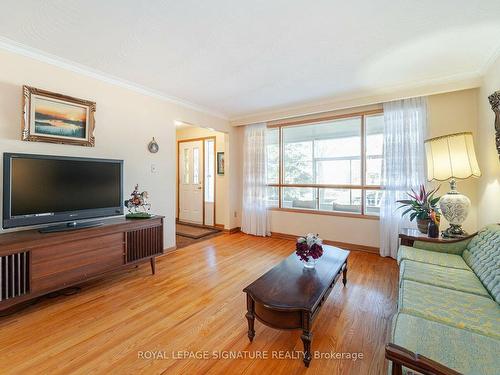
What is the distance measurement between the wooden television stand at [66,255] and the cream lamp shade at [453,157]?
3311mm

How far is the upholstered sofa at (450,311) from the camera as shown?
38.2 inches

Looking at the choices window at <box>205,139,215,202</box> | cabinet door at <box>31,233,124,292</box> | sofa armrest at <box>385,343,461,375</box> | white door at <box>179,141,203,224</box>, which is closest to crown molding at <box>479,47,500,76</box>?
sofa armrest at <box>385,343,461,375</box>

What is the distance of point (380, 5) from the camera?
1.73 metres

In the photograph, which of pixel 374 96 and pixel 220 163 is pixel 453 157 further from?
pixel 220 163

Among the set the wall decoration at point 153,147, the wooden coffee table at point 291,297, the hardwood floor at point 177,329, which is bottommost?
the hardwood floor at point 177,329

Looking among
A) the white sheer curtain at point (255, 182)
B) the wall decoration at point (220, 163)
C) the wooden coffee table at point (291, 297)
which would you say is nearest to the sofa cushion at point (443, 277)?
the wooden coffee table at point (291, 297)

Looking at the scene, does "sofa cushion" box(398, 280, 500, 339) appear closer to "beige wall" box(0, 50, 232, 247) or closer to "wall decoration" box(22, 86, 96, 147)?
"beige wall" box(0, 50, 232, 247)

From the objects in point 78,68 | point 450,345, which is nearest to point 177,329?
point 450,345

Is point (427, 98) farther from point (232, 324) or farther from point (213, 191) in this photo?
point (213, 191)

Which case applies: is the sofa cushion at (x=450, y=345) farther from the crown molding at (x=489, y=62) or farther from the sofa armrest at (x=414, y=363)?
the crown molding at (x=489, y=62)

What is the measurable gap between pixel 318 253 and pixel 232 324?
0.95 meters

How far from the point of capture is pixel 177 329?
1.89 m

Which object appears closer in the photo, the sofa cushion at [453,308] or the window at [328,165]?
the sofa cushion at [453,308]

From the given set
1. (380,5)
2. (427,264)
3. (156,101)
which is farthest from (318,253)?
(156,101)
